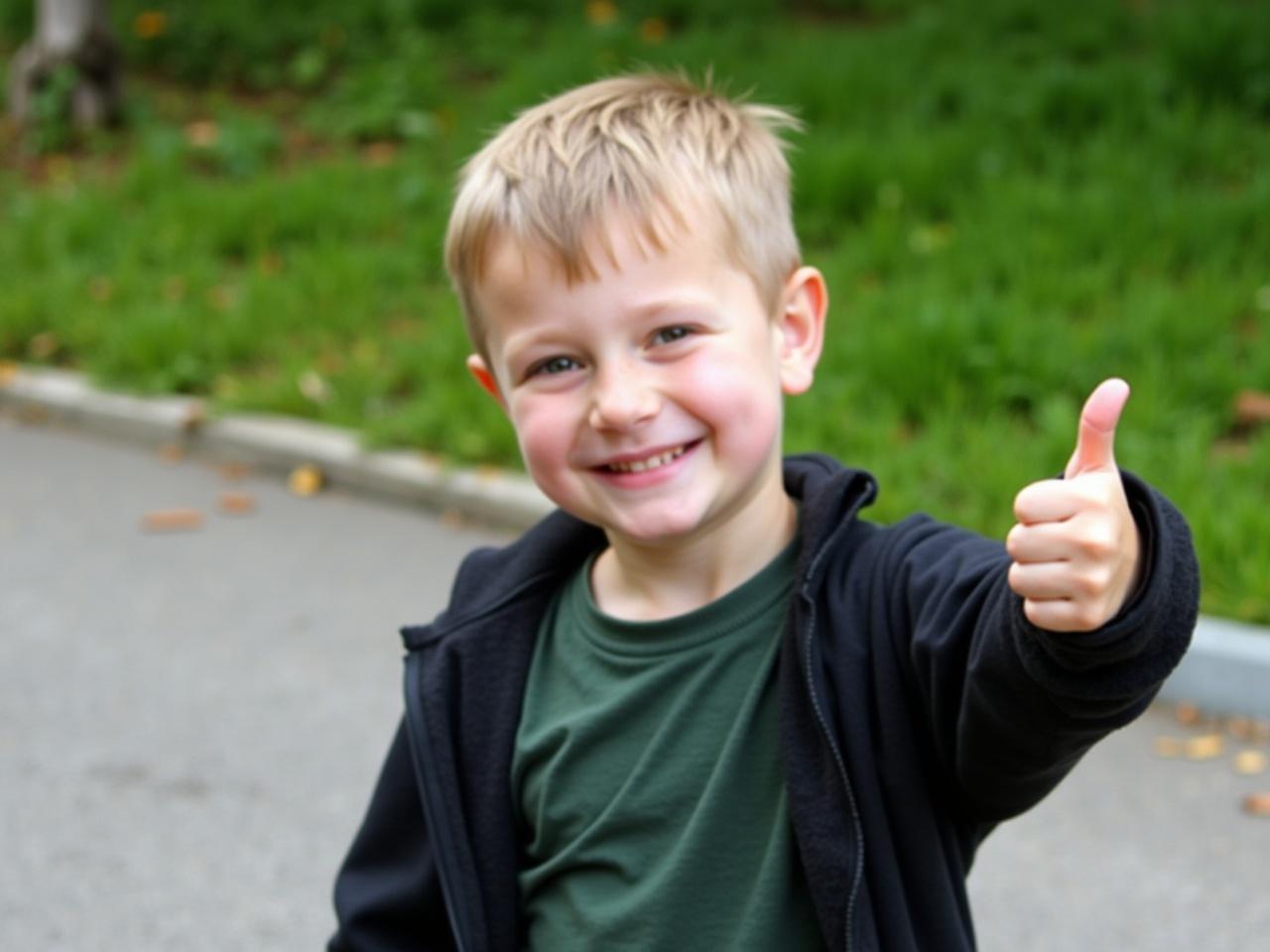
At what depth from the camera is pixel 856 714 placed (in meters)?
1.69

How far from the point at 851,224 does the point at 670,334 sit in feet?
15.3

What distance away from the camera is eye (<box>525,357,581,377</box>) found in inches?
70.5

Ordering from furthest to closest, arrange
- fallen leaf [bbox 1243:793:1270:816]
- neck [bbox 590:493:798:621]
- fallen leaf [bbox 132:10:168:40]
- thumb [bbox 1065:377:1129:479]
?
1. fallen leaf [bbox 132:10:168:40]
2. fallen leaf [bbox 1243:793:1270:816]
3. neck [bbox 590:493:798:621]
4. thumb [bbox 1065:377:1129:479]

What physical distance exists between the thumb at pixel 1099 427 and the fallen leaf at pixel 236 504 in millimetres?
4492

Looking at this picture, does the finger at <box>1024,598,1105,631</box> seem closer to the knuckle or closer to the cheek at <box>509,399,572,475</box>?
the knuckle

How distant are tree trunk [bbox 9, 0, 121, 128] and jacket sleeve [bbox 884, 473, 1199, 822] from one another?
333 inches

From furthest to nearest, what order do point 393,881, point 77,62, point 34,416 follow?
1. point 77,62
2. point 34,416
3. point 393,881

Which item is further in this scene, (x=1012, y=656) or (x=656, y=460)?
(x=656, y=460)

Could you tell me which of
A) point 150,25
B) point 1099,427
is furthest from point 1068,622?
point 150,25

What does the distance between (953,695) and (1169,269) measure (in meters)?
4.18

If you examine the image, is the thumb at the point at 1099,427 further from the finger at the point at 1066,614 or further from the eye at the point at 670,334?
the eye at the point at 670,334

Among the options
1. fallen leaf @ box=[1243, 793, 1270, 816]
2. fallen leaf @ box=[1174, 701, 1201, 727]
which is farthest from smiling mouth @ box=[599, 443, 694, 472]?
fallen leaf @ box=[1174, 701, 1201, 727]

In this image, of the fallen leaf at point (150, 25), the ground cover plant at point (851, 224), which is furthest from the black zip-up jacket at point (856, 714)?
the fallen leaf at point (150, 25)

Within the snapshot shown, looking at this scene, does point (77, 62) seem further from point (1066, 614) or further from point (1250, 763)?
point (1066, 614)
